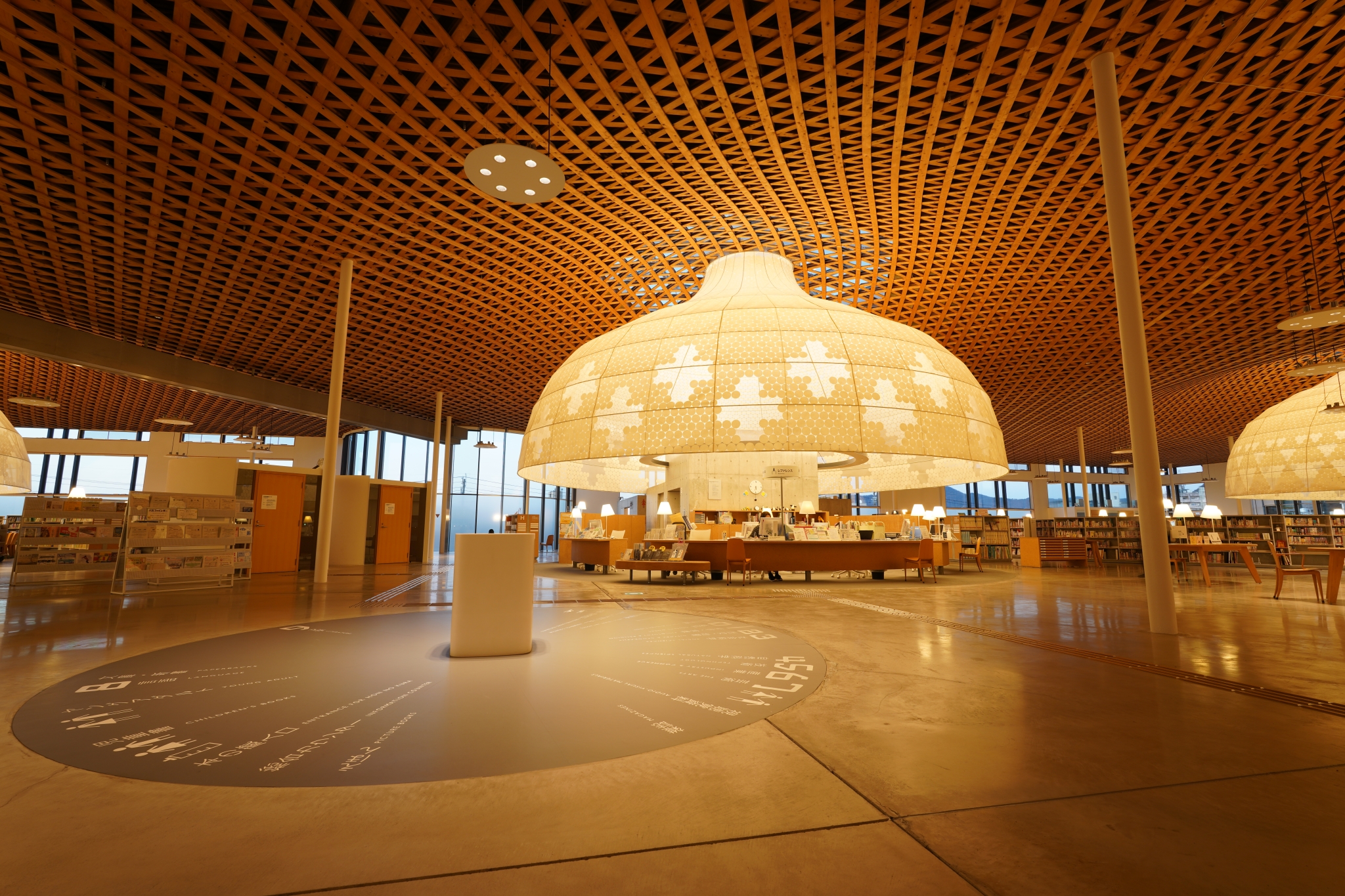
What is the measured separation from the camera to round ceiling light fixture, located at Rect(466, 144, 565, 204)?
709 centimetres

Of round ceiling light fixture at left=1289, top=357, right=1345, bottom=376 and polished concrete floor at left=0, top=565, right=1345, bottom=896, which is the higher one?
round ceiling light fixture at left=1289, top=357, right=1345, bottom=376

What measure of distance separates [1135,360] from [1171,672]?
3.56m

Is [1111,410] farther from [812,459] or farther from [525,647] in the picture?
[525,647]

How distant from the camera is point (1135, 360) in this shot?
650cm

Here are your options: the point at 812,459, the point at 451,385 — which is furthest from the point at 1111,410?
the point at 451,385

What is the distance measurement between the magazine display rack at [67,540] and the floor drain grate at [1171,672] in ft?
49.8

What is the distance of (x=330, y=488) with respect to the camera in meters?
12.0

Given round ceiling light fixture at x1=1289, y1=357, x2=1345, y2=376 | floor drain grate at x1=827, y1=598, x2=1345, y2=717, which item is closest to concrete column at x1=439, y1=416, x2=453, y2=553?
floor drain grate at x1=827, y1=598, x2=1345, y2=717

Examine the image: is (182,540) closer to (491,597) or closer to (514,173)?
(514,173)

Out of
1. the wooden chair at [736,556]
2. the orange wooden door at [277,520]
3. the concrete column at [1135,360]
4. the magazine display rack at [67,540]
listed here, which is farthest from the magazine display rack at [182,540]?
the concrete column at [1135,360]

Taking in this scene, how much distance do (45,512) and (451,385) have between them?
1169 cm

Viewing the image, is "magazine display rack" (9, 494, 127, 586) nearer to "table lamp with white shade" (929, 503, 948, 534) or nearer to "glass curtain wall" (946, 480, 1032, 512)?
"table lamp with white shade" (929, 503, 948, 534)

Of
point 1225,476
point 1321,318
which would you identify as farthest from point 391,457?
point 1225,476

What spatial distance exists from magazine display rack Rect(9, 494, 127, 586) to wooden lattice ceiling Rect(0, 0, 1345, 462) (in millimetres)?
4691
